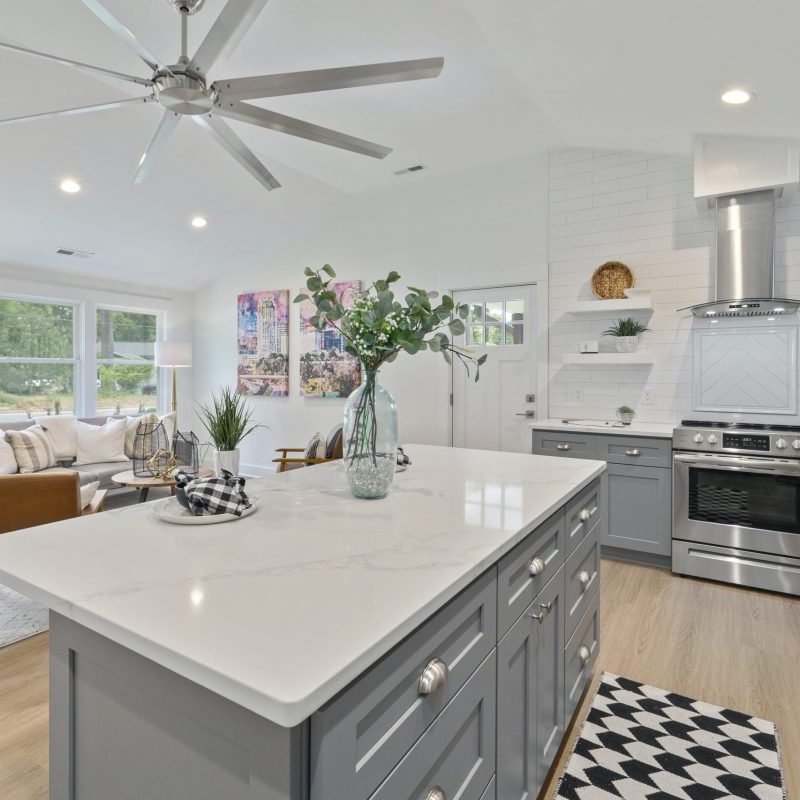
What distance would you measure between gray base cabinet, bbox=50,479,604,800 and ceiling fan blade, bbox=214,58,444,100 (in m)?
1.68

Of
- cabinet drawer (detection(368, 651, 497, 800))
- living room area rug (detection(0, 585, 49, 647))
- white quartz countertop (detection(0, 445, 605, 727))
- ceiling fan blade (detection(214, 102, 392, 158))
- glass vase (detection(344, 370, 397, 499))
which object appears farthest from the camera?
living room area rug (detection(0, 585, 49, 647))

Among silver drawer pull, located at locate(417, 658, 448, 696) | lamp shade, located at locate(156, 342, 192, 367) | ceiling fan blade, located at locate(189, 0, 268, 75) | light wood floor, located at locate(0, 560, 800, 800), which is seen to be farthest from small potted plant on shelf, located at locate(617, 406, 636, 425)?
lamp shade, located at locate(156, 342, 192, 367)

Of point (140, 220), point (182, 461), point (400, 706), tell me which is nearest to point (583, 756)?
point (400, 706)

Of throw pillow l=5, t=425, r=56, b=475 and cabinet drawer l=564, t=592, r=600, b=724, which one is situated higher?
throw pillow l=5, t=425, r=56, b=475

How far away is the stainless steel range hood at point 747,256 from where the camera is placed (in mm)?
3369

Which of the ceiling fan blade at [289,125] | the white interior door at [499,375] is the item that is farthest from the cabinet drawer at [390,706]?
the white interior door at [499,375]

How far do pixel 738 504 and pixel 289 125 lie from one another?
3.21 m

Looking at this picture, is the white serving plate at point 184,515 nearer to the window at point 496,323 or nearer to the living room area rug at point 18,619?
the living room area rug at point 18,619

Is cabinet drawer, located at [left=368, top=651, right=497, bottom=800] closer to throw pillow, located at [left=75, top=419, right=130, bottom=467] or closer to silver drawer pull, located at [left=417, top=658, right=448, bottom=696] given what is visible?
silver drawer pull, located at [left=417, top=658, right=448, bottom=696]

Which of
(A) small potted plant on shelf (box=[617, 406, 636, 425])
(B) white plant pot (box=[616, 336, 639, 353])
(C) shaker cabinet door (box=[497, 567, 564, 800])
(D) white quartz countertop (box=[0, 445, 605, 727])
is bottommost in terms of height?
(C) shaker cabinet door (box=[497, 567, 564, 800])

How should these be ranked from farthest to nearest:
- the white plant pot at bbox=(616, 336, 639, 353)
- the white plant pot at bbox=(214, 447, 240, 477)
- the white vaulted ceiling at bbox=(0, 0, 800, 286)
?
the white plant pot at bbox=(214, 447, 240, 477) → the white plant pot at bbox=(616, 336, 639, 353) → the white vaulted ceiling at bbox=(0, 0, 800, 286)

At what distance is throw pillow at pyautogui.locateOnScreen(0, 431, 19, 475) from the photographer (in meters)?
4.18

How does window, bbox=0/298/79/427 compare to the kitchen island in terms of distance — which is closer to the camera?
the kitchen island

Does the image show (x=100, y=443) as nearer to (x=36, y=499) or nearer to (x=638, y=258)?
(x=36, y=499)
